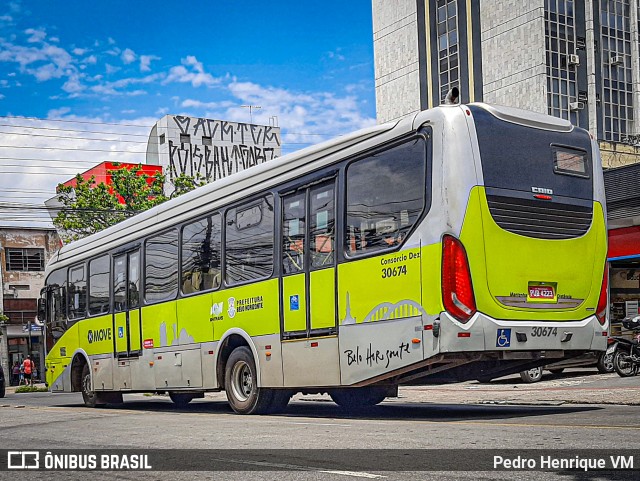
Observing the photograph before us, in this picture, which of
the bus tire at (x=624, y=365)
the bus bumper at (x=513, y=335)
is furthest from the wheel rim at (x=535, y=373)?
the bus bumper at (x=513, y=335)

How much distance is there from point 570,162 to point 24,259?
53828mm

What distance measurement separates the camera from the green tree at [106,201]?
52.8 m

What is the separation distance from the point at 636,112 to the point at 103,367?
4858 cm

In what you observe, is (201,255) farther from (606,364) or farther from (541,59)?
(541,59)

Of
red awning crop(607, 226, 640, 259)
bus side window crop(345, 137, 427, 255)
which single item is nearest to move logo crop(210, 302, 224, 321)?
bus side window crop(345, 137, 427, 255)

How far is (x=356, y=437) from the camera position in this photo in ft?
30.8

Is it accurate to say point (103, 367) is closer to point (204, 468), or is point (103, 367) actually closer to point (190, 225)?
point (190, 225)

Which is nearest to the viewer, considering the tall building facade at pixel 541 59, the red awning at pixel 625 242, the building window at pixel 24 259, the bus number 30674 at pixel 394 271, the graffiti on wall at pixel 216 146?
the bus number 30674 at pixel 394 271

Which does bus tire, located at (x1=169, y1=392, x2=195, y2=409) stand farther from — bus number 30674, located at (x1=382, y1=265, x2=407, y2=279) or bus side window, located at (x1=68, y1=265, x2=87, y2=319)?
bus number 30674, located at (x1=382, y1=265, x2=407, y2=279)

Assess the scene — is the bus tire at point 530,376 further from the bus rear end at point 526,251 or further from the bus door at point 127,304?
the bus rear end at point 526,251

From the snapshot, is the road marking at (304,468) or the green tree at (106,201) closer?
the road marking at (304,468)

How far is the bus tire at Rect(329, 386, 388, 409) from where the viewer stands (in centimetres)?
1440

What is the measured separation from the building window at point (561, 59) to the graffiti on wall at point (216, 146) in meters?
37.5

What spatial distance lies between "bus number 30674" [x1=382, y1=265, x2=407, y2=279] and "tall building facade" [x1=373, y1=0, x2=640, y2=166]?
150 feet
